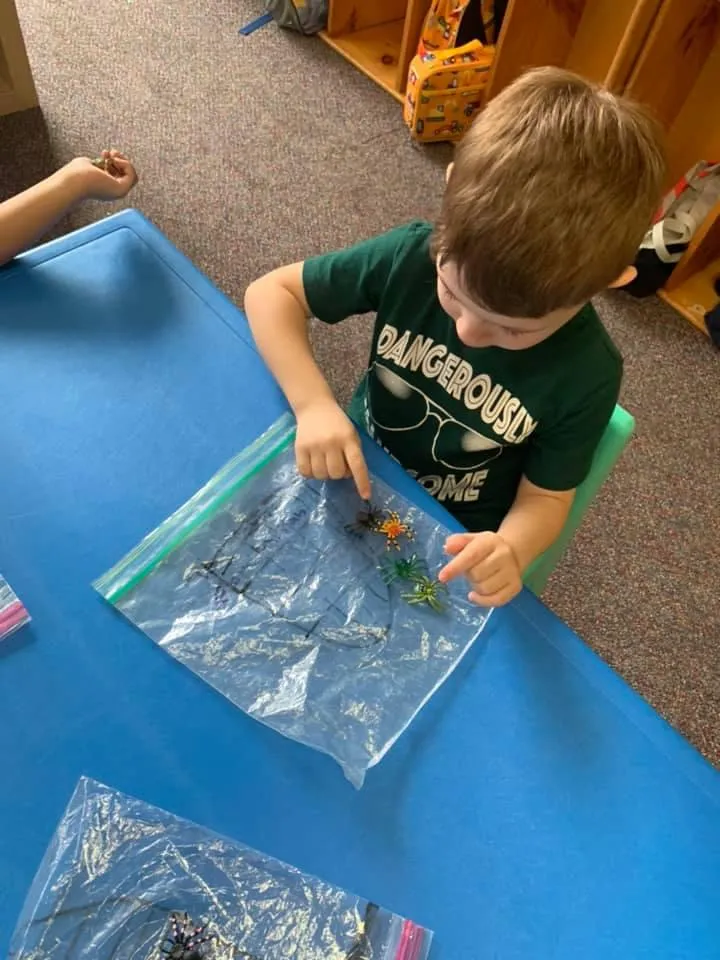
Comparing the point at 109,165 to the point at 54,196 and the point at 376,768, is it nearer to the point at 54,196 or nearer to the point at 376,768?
the point at 54,196

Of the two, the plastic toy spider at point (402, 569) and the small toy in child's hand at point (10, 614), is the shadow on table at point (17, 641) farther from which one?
the plastic toy spider at point (402, 569)

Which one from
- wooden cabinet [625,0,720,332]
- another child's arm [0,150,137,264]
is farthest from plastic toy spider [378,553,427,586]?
wooden cabinet [625,0,720,332]

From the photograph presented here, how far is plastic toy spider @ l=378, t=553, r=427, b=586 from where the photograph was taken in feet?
2.10

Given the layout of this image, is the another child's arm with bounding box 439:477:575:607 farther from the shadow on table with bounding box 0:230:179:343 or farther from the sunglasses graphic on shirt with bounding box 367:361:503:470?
the shadow on table with bounding box 0:230:179:343

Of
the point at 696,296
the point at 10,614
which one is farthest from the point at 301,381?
the point at 696,296

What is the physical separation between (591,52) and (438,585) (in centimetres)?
152

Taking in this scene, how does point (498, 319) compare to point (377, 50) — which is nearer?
point (498, 319)

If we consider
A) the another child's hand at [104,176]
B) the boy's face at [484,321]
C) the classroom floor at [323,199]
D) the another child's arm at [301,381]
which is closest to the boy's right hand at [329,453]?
the another child's arm at [301,381]

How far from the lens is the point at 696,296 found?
1.63 metres

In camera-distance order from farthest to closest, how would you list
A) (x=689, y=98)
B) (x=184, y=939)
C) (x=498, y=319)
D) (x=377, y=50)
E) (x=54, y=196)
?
(x=377, y=50), (x=689, y=98), (x=54, y=196), (x=498, y=319), (x=184, y=939)

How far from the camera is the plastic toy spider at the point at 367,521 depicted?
656 mm

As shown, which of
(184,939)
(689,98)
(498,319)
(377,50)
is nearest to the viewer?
(184,939)

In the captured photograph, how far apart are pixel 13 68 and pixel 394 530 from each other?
4.86 ft

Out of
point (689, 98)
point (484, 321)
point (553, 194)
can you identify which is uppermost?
point (553, 194)
